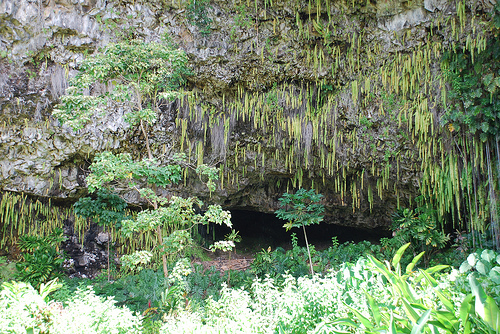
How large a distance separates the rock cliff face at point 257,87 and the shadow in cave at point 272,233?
2471mm

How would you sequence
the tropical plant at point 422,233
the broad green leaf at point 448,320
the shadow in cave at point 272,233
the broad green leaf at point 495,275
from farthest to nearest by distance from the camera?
the shadow in cave at point 272,233 → the tropical plant at point 422,233 → the broad green leaf at point 495,275 → the broad green leaf at point 448,320

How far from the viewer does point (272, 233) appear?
10391mm

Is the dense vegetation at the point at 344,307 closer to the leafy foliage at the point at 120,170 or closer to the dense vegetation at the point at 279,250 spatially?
the dense vegetation at the point at 279,250

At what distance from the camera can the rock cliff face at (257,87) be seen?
6.25 m

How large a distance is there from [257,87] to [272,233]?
203 inches

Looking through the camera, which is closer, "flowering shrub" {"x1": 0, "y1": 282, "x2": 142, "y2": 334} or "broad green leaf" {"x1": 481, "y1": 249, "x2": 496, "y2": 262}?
"broad green leaf" {"x1": 481, "y1": 249, "x2": 496, "y2": 262}

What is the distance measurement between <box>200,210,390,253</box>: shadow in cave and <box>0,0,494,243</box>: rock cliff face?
8.11ft

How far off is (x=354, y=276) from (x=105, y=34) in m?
6.95

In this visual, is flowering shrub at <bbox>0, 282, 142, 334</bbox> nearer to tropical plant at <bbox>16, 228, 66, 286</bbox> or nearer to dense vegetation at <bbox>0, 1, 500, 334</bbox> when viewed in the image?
dense vegetation at <bbox>0, 1, 500, 334</bbox>

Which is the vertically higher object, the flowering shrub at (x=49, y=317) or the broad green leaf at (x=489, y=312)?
the broad green leaf at (x=489, y=312)

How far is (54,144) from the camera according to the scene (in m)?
6.79

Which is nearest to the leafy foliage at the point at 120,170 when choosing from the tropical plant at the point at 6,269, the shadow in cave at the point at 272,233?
the tropical plant at the point at 6,269

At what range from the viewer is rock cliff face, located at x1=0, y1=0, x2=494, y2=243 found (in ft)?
20.5

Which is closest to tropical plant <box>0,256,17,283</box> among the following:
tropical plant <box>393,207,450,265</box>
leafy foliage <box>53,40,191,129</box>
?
leafy foliage <box>53,40,191,129</box>
